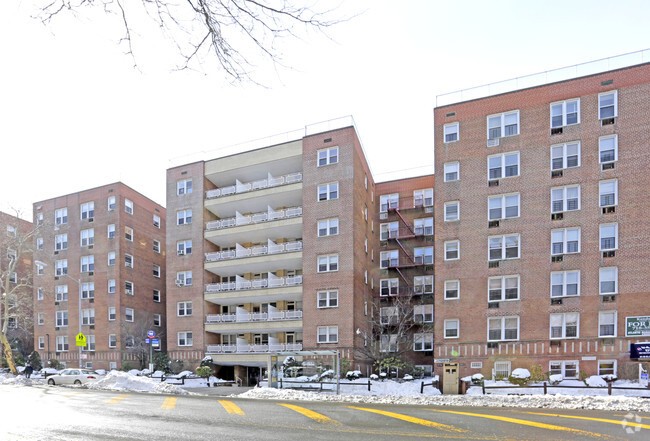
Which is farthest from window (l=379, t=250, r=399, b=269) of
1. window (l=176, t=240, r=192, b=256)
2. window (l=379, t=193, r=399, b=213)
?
window (l=176, t=240, r=192, b=256)

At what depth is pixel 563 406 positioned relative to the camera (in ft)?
54.2

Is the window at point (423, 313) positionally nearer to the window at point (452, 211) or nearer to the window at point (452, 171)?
the window at point (452, 211)

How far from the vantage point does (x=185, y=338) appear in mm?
43469

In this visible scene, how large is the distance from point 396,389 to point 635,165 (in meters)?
21.1

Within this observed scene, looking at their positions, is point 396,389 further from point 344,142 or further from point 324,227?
point 344,142

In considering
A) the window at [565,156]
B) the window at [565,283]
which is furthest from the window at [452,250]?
the window at [565,156]

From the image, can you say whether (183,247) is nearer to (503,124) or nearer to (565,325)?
(503,124)

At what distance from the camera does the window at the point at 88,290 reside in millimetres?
48656

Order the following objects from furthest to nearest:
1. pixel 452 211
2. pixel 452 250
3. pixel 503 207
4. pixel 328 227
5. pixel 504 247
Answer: pixel 328 227
pixel 452 211
pixel 452 250
pixel 503 207
pixel 504 247

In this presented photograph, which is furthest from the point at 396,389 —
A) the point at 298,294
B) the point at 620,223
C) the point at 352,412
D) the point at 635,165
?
the point at 635,165

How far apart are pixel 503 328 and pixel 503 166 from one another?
37.7 feet

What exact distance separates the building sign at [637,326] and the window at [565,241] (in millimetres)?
5183

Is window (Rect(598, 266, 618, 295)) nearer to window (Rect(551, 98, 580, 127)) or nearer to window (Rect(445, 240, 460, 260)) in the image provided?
window (Rect(445, 240, 460, 260))

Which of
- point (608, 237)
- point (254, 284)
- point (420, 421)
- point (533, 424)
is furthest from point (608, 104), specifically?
point (254, 284)
